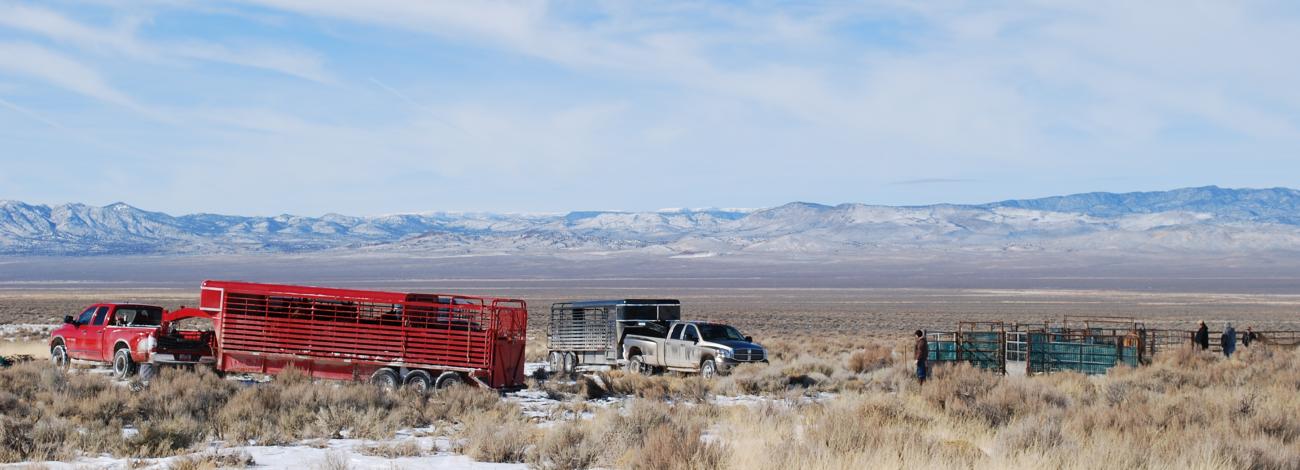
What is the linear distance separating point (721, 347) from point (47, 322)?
135 feet

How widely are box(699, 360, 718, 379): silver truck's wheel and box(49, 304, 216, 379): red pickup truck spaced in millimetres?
10123

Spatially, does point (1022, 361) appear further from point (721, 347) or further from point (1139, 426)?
point (1139, 426)

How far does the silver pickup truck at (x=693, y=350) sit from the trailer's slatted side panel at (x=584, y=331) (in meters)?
0.77

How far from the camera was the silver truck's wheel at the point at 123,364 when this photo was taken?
23.5 m

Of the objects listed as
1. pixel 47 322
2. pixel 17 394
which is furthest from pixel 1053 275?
pixel 17 394

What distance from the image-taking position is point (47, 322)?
56594 millimetres

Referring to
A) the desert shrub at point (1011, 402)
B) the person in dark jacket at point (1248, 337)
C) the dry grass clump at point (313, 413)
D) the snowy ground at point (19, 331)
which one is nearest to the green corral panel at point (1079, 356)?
the person in dark jacket at point (1248, 337)

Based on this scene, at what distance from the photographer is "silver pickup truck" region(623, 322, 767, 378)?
1071 inches

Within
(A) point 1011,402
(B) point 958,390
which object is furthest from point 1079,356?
(A) point 1011,402

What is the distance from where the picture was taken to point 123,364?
77.4 feet

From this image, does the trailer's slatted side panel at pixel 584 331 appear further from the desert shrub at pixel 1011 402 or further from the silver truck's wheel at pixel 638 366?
the desert shrub at pixel 1011 402

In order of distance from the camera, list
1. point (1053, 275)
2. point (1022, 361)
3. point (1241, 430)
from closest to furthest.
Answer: point (1241, 430) → point (1022, 361) → point (1053, 275)

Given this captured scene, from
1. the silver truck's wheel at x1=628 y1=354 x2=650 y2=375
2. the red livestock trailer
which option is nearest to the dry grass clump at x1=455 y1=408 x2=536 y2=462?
the red livestock trailer

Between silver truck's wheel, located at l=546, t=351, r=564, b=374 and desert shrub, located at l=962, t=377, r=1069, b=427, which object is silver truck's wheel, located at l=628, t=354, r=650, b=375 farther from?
desert shrub, located at l=962, t=377, r=1069, b=427
